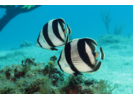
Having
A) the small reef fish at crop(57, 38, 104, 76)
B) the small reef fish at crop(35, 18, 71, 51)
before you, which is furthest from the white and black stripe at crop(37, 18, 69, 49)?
the small reef fish at crop(57, 38, 104, 76)

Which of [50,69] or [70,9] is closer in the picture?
[50,69]

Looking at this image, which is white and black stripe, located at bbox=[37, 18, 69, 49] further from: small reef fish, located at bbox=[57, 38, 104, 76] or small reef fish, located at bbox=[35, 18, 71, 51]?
small reef fish, located at bbox=[57, 38, 104, 76]

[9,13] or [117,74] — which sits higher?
[9,13]

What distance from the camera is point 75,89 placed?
248 cm

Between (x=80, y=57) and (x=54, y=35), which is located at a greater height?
(x=54, y=35)

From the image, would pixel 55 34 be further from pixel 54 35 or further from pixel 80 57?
pixel 80 57

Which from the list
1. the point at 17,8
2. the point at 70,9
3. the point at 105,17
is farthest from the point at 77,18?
the point at 17,8

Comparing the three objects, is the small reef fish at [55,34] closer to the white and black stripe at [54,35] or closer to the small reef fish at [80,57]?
the white and black stripe at [54,35]

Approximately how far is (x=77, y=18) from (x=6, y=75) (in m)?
158

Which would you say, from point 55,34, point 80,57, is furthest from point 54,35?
point 80,57

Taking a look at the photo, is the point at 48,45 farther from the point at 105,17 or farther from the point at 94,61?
the point at 105,17

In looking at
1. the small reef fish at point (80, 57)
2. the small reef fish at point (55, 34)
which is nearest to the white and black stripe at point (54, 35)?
the small reef fish at point (55, 34)

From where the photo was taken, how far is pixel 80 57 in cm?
154
